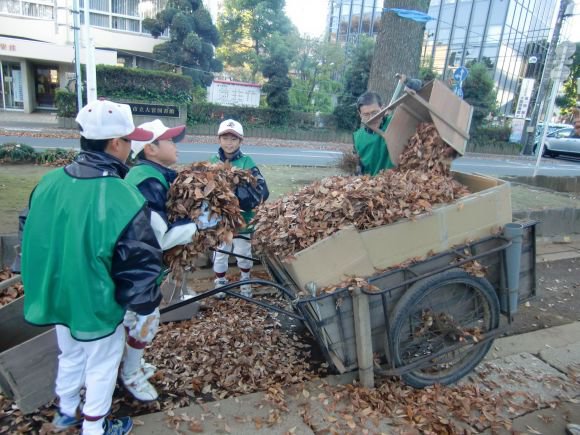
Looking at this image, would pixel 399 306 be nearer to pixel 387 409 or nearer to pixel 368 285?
pixel 368 285

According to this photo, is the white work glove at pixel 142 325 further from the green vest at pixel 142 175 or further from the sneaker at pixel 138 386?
the green vest at pixel 142 175

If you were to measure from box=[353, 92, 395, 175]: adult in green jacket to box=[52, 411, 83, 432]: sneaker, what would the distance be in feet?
10.2

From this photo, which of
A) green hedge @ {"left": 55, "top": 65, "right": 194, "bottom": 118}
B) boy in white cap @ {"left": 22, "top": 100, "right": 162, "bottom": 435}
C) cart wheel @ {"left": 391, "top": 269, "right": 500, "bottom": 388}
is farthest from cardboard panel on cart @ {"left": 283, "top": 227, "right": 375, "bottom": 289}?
green hedge @ {"left": 55, "top": 65, "right": 194, "bottom": 118}

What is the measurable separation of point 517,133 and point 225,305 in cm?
2655

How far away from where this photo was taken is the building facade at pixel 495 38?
32.8 meters

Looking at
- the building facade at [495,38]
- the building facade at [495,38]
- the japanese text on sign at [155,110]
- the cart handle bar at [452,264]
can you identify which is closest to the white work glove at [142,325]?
the cart handle bar at [452,264]

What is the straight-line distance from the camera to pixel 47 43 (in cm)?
Result: 2283

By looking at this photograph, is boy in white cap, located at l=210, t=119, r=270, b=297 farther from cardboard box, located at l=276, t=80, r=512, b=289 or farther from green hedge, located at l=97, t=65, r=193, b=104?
green hedge, located at l=97, t=65, r=193, b=104

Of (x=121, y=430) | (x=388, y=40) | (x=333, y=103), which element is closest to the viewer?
(x=121, y=430)

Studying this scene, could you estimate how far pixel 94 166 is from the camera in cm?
209

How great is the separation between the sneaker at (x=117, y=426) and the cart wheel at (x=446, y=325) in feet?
5.63

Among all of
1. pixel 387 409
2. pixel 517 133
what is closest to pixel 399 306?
pixel 387 409

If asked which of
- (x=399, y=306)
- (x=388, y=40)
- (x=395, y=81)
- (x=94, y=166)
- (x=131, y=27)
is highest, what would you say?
(x=131, y=27)

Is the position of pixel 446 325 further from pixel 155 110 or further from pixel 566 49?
pixel 155 110
